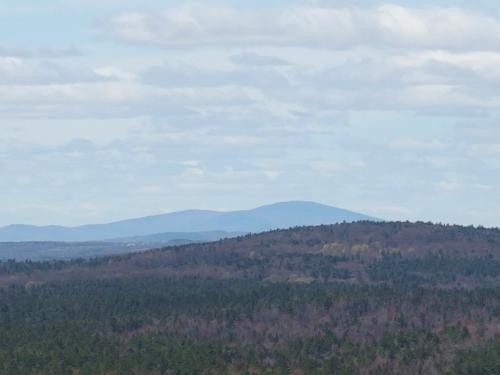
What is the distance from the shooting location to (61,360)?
192 metres

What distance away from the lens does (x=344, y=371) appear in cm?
18725

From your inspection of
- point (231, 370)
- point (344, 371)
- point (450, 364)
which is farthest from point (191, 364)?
point (450, 364)

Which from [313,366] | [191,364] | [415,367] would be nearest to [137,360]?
[191,364]

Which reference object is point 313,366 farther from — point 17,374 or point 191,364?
point 17,374

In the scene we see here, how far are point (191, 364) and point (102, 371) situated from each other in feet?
36.8

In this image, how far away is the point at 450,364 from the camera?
19850 centimetres

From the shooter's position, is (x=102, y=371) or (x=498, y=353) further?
(x=498, y=353)

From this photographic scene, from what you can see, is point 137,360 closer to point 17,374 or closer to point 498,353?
point 17,374

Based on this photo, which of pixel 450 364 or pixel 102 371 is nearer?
pixel 102 371

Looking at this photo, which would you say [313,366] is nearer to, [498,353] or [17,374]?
[498,353]

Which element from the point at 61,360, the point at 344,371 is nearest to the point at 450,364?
the point at 344,371

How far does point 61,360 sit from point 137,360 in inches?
380

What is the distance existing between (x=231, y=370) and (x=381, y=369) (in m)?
18.9

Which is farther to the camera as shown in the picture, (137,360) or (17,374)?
(137,360)
